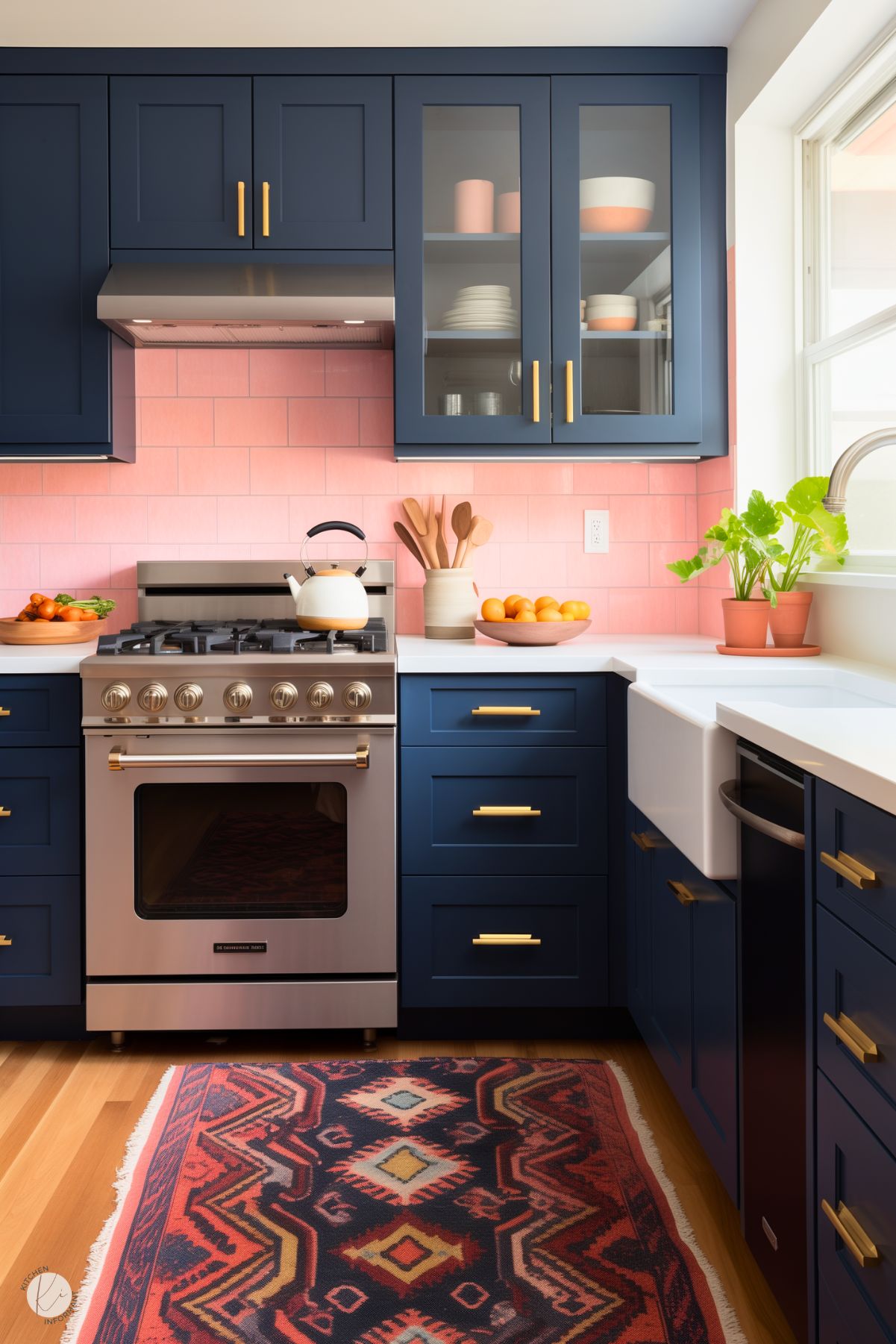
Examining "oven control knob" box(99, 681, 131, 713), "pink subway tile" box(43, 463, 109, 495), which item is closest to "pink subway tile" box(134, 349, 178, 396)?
"pink subway tile" box(43, 463, 109, 495)

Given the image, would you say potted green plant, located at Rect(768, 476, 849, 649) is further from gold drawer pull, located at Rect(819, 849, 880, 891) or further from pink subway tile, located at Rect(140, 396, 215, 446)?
pink subway tile, located at Rect(140, 396, 215, 446)

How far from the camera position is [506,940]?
2629 mm

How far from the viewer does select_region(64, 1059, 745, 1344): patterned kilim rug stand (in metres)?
1.68

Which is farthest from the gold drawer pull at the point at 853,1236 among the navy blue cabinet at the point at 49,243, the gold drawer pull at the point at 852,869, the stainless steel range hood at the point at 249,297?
the navy blue cabinet at the point at 49,243

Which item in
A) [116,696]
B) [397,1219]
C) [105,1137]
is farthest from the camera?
[116,696]

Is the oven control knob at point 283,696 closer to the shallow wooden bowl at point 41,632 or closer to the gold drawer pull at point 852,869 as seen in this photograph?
the shallow wooden bowl at point 41,632

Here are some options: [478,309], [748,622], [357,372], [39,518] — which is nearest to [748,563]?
[748,622]

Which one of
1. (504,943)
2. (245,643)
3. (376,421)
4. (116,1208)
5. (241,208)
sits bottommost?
(116,1208)

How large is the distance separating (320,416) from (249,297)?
1.75ft

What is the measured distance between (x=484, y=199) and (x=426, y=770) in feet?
4.89

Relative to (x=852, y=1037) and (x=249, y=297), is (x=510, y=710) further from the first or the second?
(x=852, y=1037)

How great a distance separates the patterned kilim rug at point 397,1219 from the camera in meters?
1.68

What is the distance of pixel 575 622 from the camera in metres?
2.87

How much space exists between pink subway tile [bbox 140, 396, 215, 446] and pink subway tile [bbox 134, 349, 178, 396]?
2 centimetres
